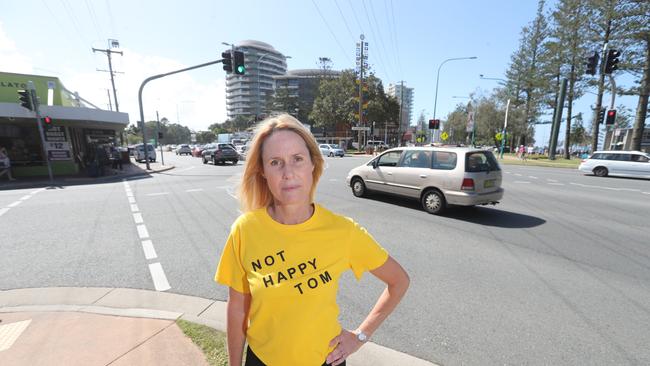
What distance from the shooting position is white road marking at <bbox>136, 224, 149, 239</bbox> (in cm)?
556

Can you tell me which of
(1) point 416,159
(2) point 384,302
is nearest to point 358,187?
(1) point 416,159

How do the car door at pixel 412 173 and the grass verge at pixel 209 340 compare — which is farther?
the car door at pixel 412 173

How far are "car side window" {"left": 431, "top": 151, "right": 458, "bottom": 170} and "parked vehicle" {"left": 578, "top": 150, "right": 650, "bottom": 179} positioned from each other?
14.6 m

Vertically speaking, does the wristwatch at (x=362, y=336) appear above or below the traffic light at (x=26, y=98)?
below

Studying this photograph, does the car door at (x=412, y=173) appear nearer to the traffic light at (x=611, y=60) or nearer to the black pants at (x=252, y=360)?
the black pants at (x=252, y=360)

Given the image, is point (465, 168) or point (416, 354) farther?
point (465, 168)

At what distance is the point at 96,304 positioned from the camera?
10.6 feet

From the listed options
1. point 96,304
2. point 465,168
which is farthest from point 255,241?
point 465,168

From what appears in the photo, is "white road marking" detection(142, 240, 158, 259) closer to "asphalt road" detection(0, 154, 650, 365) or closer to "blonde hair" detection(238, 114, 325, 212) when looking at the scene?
"asphalt road" detection(0, 154, 650, 365)

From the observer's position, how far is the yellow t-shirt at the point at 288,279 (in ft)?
4.27

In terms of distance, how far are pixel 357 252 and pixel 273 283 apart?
452mm

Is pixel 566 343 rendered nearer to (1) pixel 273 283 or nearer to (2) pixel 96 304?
(1) pixel 273 283

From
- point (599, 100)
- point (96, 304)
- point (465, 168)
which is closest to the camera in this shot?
point (96, 304)

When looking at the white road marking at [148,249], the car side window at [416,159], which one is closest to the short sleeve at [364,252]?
the white road marking at [148,249]
